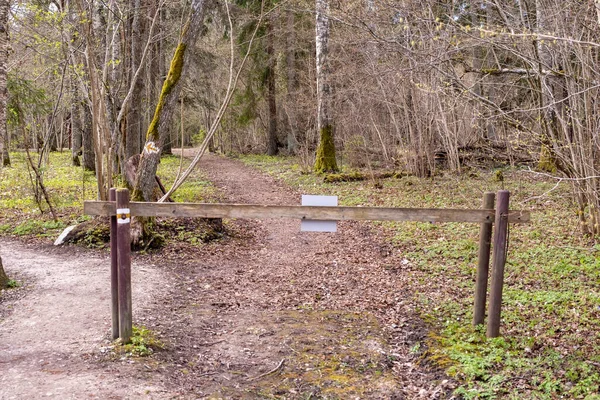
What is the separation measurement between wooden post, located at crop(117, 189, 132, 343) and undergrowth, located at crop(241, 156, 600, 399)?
3033mm

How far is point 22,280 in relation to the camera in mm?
7086

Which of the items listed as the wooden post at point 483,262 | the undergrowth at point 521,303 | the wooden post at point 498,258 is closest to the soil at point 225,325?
the undergrowth at point 521,303

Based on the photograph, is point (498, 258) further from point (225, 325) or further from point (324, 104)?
point (324, 104)

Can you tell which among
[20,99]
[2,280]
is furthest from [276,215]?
[20,99]

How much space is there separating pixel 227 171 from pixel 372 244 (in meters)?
14.1

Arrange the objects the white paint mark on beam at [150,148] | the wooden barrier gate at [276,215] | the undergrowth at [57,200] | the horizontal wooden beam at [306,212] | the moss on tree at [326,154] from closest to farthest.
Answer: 1. the wooden barrier gate at [276,215]
2. the horizontal wooden beam at [306,212]
3. the white paint mark on beam at [150,148]
4. the undergrowth at [57,200]
5. the moss on tree at [326,154]

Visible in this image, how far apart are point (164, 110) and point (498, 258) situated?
6466mm

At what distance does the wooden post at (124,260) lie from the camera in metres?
4.77

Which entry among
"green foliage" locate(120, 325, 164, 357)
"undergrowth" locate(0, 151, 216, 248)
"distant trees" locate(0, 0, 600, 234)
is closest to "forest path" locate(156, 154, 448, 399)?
"green foliage" locate(120, 325, 164, 357)

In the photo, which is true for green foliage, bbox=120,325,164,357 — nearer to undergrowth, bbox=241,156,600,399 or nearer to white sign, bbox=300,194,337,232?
white sign, bbox=300,194,337,232

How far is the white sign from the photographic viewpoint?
5004 millimetres

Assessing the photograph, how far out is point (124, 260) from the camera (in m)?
4.81

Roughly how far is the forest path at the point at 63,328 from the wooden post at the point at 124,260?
0.30m

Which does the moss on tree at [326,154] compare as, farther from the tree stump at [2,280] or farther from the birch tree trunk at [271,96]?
the tree stump at [2,280]
